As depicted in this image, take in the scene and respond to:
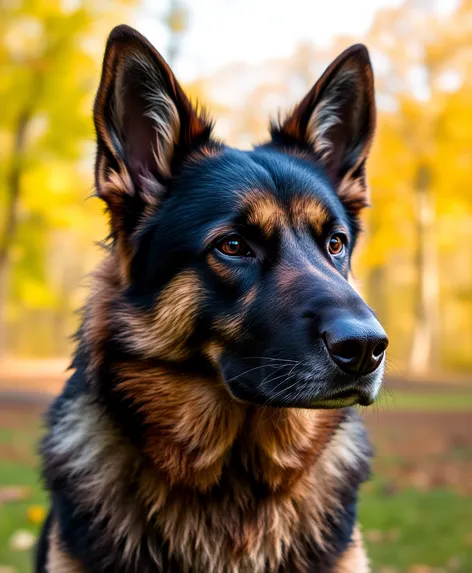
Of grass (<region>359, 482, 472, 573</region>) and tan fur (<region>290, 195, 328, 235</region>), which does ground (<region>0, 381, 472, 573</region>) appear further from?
tan fur (<region>290, 195, 328, 235</region>)

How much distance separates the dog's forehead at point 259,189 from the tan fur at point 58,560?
65.5 inches

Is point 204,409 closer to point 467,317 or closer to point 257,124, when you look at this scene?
point 257,124

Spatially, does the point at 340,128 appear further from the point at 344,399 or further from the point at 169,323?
the point at 344,399

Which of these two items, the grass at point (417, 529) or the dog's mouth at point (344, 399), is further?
the grass at point (417, 529)

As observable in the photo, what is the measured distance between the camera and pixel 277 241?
10.3ft

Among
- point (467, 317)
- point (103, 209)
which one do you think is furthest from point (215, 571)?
point (467, 317)

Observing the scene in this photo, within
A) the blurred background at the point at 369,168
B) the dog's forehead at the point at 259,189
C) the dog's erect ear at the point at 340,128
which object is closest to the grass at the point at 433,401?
the blurred background at the point at 369,168

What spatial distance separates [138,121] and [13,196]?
1643 centimetres

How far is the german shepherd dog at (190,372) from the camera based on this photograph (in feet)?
10.2

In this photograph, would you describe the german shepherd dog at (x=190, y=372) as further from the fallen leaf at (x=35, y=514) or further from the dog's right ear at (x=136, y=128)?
the fallen leaf at (x=35, y=514)

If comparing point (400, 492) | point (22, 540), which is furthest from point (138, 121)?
point (400, 492)

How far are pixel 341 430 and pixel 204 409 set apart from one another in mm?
765

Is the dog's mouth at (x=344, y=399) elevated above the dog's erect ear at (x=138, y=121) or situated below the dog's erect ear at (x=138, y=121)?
below

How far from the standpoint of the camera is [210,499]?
10.7ft
